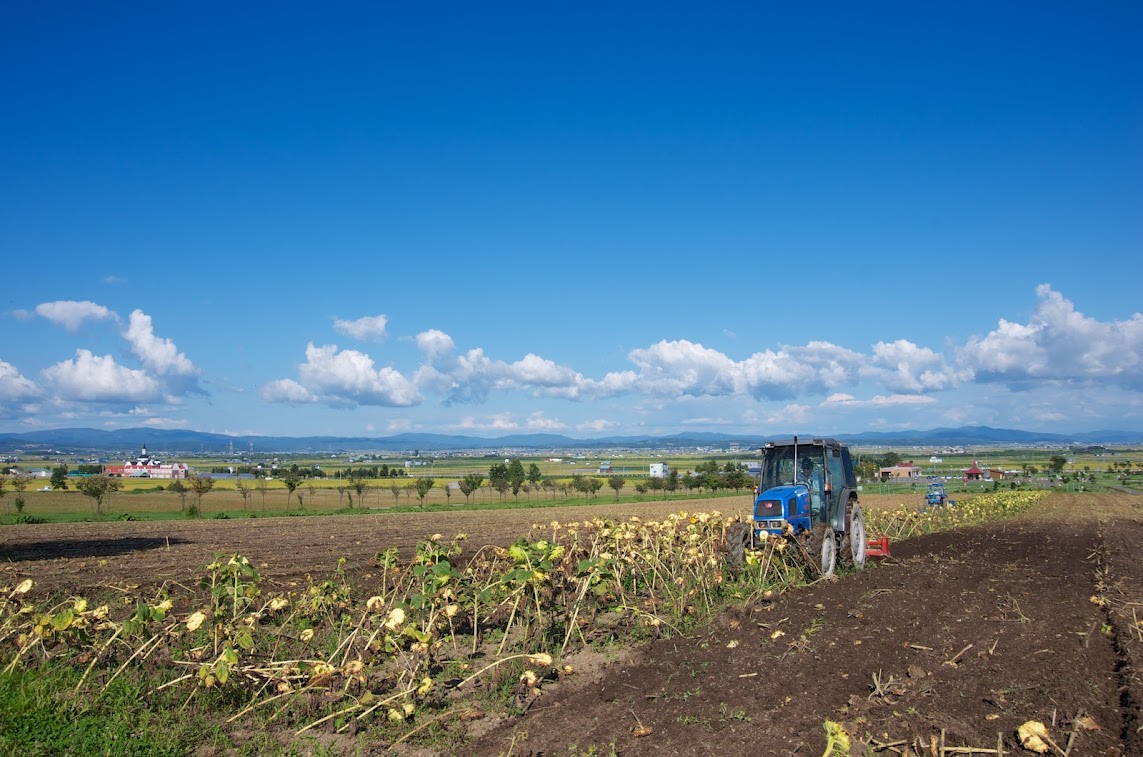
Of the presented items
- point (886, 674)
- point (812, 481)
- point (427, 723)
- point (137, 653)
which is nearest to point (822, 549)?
point (812, 481)

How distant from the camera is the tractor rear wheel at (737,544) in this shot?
12727 millimetres

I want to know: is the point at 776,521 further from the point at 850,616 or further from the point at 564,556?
the point at 564,556

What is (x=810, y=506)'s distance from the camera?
46.5 feet

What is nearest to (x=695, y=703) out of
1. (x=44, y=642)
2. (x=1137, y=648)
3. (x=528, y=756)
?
(x=528, y=756)

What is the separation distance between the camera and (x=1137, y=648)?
849cm

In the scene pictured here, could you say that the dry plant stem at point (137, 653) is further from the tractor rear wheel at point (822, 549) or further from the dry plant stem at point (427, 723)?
the tractor rear wheel at point (822, 549)

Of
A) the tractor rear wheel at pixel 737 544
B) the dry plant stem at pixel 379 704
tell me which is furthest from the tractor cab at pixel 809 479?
the dry plant stem at pixel 379 704

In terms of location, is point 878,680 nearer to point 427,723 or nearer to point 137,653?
point 427,723

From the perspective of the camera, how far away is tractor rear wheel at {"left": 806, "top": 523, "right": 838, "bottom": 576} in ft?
41.9

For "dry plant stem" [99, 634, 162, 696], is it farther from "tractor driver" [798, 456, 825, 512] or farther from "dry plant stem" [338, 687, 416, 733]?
"tractor driver" [798, 456, 825, 512]

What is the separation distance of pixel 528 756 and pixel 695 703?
5.44 ft

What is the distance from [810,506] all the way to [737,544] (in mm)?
2060

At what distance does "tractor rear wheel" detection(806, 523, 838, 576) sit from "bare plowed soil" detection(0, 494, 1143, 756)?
0.40m

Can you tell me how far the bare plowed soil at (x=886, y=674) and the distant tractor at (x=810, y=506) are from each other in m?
0.65
